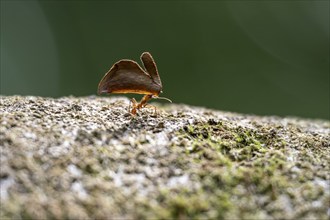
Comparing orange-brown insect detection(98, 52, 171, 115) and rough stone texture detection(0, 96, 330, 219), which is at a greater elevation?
orange-brown insect detection(98, 52, 171, 115)

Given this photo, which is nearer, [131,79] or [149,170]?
[149,170]

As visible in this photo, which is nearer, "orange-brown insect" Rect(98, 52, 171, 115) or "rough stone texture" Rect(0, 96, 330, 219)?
"rough stone texture" Rect(0, 96, 330, 219)

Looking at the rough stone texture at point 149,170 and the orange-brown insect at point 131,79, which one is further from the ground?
the orange-brown insect at point 131,79

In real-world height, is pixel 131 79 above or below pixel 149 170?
above

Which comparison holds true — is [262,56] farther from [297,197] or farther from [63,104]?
[297,197]
